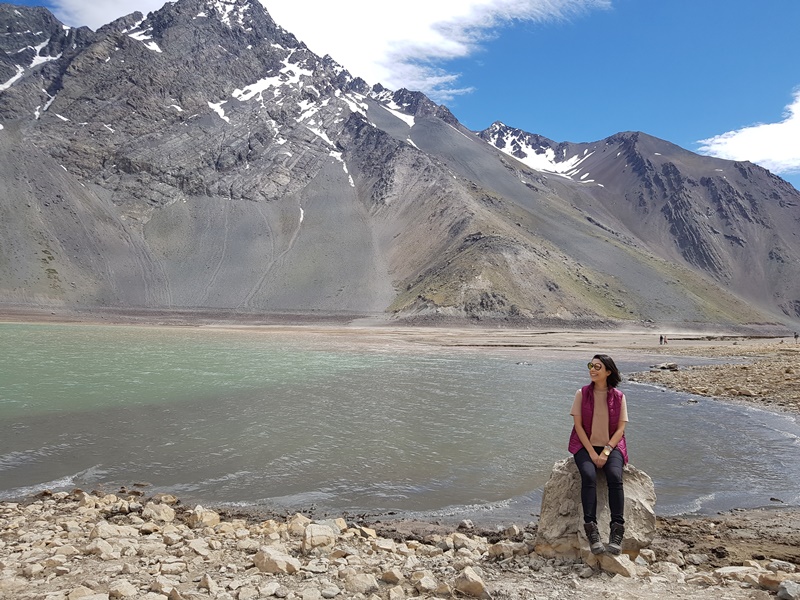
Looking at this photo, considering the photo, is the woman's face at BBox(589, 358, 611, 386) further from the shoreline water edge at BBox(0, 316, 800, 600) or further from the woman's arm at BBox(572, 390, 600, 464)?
the shoreline water edge at BBox(0, 316, 800, 600)

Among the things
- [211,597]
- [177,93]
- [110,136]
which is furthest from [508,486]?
[177,93]

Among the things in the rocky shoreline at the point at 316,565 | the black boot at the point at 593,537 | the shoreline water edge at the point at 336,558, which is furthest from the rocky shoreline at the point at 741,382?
the black boot at the point at 593,537

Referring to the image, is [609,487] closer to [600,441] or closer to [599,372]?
[600,441]

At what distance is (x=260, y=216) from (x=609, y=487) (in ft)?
504

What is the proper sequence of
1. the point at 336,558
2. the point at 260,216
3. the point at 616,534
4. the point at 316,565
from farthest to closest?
the point at 260,216
the point at 336,558
the point at 616,534
the point at 316,565

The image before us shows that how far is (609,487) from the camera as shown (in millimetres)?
7098

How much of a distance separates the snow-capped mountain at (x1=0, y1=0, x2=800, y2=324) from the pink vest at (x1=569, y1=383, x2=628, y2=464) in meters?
A: 97.8

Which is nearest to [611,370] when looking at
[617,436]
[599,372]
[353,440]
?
[599,372]

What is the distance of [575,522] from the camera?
7.27 metres

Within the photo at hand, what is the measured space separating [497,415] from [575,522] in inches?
582

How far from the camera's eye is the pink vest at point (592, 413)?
24.0ft

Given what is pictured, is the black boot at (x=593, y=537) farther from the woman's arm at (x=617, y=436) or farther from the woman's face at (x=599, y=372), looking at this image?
the woman's face at (x=599, y=372)

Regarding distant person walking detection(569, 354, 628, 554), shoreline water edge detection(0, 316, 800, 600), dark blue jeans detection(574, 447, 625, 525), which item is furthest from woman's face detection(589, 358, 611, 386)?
shoreline water edge detection(0, 316, 800, 600)

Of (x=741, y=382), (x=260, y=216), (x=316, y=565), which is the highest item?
(x=260, y=216)
